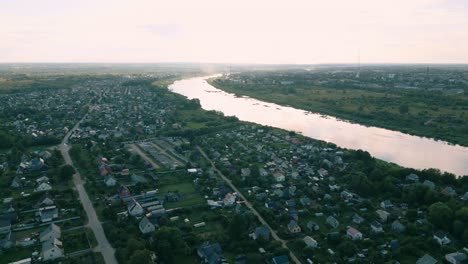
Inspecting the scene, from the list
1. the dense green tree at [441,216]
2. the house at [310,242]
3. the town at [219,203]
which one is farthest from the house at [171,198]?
the dense green tree at [441,216]

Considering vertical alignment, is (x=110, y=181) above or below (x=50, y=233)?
above

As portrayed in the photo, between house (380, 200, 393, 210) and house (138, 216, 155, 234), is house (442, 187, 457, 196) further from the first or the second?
house (138, 216, 155, 234)

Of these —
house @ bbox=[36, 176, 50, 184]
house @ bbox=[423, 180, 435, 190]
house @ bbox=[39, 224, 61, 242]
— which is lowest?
house @ bbox=[39, 224, 61, 242]

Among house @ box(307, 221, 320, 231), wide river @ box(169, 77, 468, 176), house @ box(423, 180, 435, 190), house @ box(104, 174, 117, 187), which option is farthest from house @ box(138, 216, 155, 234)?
wide river @ box(169, 77, 468, 176)

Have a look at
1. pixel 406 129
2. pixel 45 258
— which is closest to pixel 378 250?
pixel 45 258

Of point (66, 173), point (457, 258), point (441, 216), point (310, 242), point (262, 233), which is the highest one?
point (66, 173)

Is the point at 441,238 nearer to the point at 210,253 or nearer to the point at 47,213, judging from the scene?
the point at 210,253

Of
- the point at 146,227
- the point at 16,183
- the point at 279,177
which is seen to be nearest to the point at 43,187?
the point at 16,183
